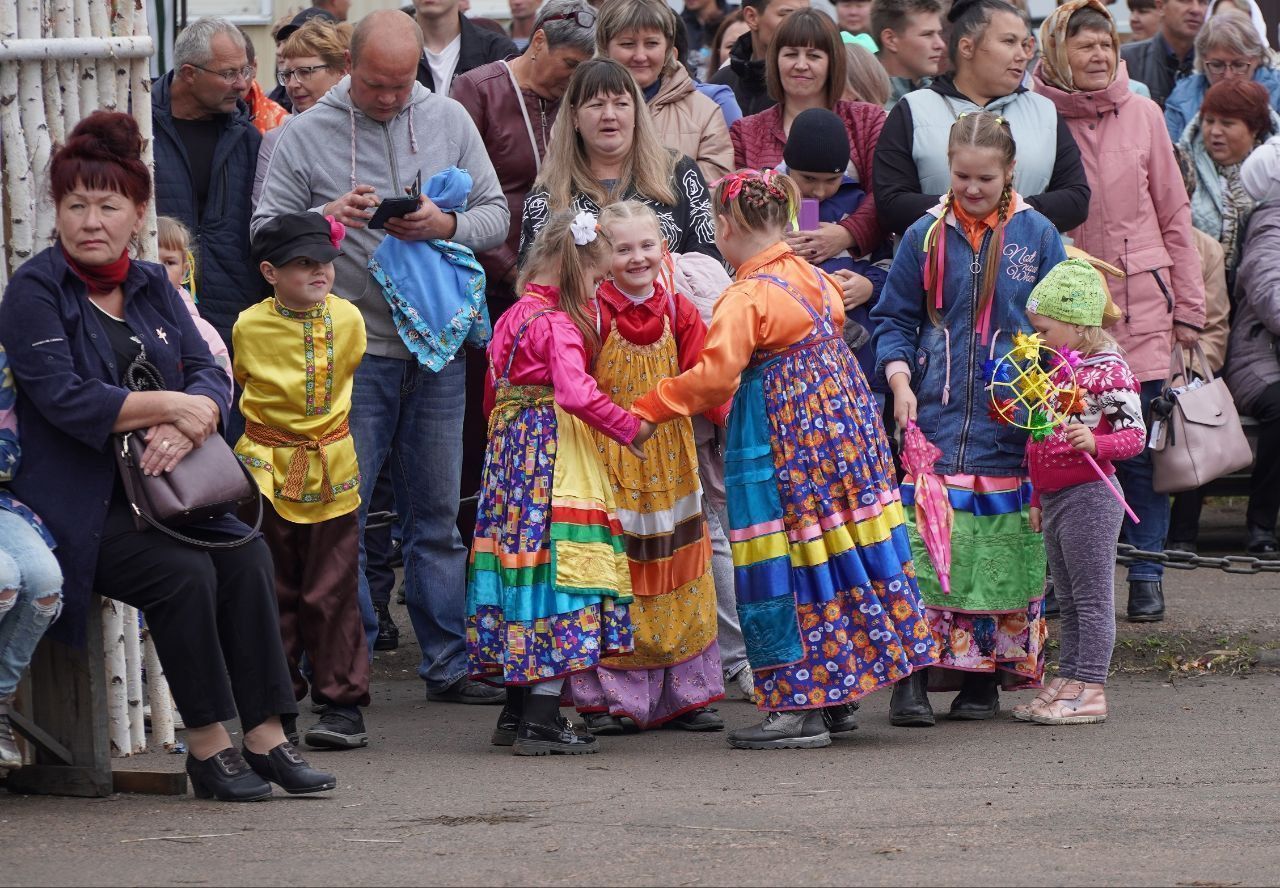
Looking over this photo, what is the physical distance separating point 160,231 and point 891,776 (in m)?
3.20

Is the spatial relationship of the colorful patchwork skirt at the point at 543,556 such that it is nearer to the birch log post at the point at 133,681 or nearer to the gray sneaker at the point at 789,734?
the gray sneaker at the point at 789,734

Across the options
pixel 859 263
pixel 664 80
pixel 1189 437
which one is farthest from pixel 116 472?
pixel 1189 437

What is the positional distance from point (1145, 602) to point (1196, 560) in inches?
20.8

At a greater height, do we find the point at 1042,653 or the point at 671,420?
the point at 671,420

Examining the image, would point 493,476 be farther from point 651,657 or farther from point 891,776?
point 891,776

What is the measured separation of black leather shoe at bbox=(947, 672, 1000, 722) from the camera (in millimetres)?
6883

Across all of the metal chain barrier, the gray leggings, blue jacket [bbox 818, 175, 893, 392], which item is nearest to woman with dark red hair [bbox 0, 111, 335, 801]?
the gray leggings

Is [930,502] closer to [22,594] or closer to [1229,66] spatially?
[22,594]

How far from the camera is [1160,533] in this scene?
8.68 meters

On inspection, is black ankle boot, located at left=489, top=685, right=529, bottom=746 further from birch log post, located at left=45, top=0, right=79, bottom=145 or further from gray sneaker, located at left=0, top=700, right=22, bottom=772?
birch log post, located at left=45, top=0, right=79, bottom=145

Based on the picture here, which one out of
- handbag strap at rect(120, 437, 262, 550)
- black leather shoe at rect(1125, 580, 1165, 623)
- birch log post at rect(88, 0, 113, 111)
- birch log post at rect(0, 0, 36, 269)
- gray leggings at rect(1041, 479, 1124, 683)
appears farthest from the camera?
black leather shoe at rect(1125, 580, 1165, 623)

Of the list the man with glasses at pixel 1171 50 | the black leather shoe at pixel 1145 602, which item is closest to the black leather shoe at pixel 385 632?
the black leather shoe at pixel 1145 602

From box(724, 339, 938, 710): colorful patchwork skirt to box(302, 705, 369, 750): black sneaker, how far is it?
1.31m

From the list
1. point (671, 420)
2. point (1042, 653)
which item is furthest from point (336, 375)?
point (1042, 653)
